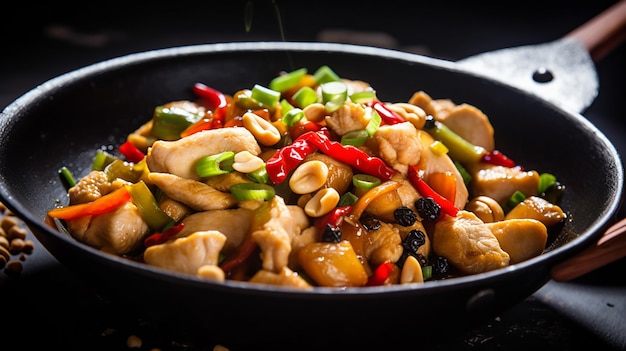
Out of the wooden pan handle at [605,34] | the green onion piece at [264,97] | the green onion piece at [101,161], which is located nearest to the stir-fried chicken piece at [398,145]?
the green onion piece at [264,97]

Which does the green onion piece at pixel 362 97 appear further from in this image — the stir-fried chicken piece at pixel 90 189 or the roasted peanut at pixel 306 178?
the stir-fried chicken piece at pixel 90 189

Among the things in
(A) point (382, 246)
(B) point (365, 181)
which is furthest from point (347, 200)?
(A) point (382, 246)

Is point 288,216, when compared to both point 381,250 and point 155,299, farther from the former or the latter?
point 155,299

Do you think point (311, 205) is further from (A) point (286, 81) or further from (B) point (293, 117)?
(A) point (286, 81)

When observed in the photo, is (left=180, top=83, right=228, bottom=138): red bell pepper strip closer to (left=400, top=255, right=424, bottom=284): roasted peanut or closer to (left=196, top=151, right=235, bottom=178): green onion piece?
(left=196, top=151, right=235, bottom=178): green onion piece

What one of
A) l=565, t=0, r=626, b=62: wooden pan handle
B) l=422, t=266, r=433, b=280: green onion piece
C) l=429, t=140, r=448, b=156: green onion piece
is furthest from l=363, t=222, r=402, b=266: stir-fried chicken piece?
l=565, t=0, r=626, b=62: wooden pan handle
